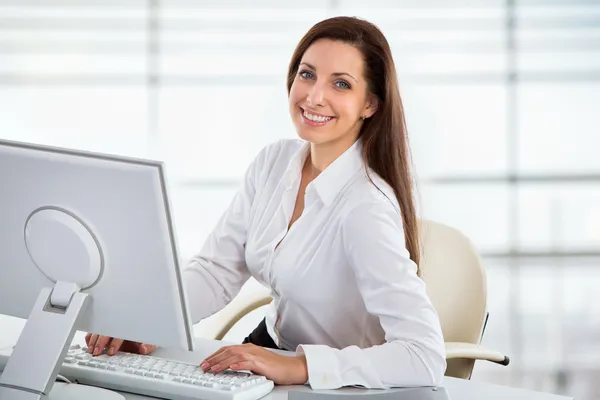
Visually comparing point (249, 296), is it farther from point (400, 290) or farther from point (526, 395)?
point (526, 395)

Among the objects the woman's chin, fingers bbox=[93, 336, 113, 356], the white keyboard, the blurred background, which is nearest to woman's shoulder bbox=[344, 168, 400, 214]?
the woman's chin

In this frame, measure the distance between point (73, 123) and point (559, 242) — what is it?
110 inches

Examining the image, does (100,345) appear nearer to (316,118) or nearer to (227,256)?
(227,256)

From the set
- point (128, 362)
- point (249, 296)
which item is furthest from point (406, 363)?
point (249, 296)

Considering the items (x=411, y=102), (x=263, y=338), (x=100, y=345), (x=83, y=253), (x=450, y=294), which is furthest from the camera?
(x=411, y=102)

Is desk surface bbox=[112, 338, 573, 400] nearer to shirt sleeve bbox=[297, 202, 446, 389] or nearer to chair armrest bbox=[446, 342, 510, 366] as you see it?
shirt sleeve bbox=[297, 202, 446, 389]

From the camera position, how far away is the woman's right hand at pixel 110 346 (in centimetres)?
151

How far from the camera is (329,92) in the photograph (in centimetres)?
181

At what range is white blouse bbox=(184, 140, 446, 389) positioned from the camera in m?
1.48

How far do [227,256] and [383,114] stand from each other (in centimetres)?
54

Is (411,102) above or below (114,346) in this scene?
above

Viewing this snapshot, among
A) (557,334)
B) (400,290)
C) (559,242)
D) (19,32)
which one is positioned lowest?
(557,334)

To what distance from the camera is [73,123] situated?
4410 millimetres

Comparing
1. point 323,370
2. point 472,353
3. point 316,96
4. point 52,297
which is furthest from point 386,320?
point 52,297
